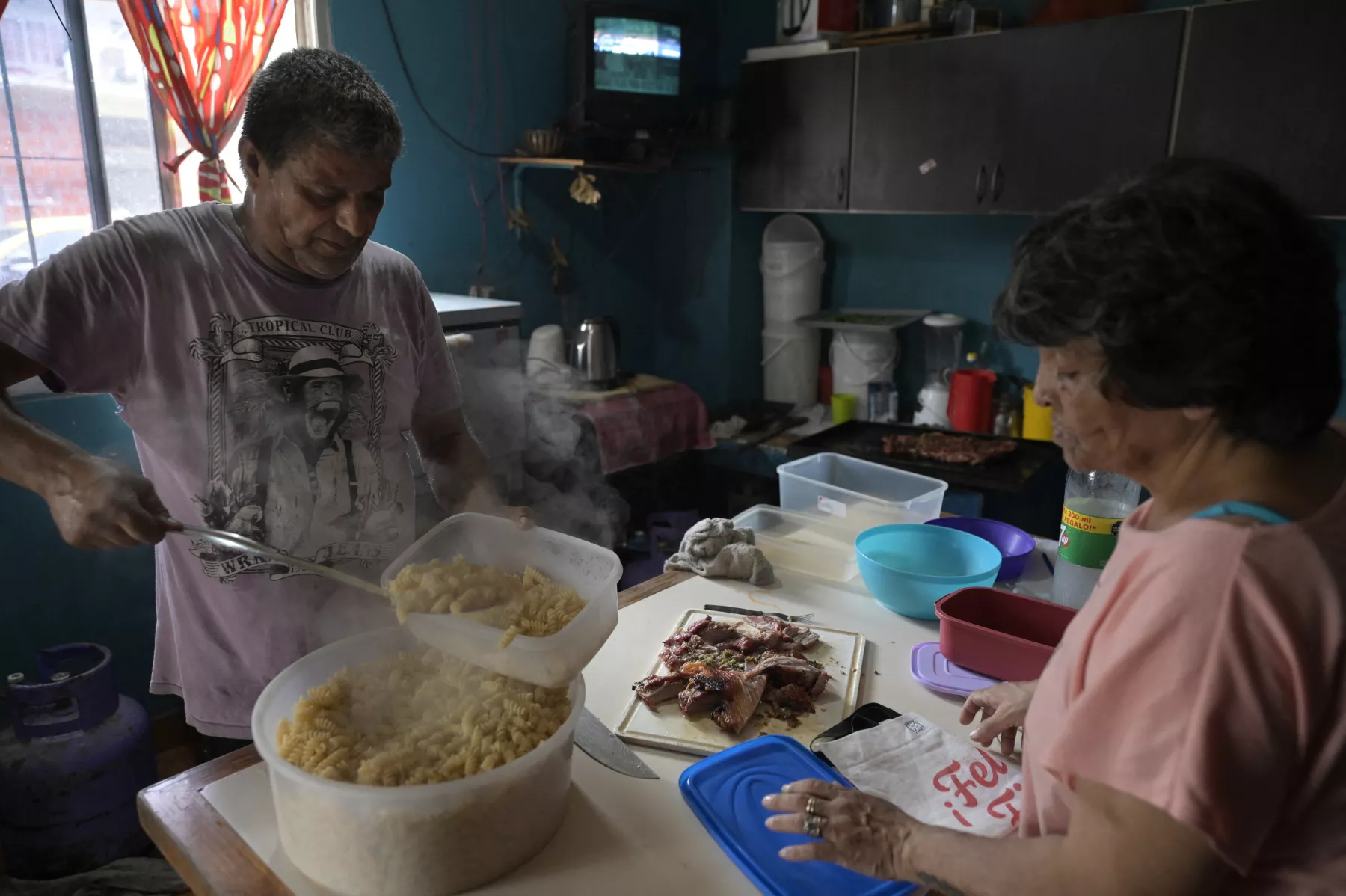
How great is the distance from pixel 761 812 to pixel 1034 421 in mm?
3282

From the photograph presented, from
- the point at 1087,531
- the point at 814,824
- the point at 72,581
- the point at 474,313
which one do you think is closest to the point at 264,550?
the point at 814,824

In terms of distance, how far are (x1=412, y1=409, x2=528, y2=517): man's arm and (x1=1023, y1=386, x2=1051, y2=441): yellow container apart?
289cm

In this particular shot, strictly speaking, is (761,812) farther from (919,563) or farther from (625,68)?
(625,68)

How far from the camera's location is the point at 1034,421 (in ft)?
13.2

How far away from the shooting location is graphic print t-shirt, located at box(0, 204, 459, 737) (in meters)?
1.49

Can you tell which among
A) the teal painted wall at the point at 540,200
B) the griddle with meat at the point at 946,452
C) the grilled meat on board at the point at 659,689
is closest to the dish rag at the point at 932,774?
the grilled meat on board at the point at 659,689

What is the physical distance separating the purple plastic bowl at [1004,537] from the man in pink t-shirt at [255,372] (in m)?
1.17

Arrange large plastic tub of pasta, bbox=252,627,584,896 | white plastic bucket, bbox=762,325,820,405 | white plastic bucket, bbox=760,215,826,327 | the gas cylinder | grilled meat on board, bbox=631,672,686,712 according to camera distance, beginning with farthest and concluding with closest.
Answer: white plastic bucket, bbox=762,325,820,405
white plastic bucket, bbox=760,215,826,327
the gas cylinder
grilled meat on board, bbox=631,672,686,712
large plastic tub of pasta, bbox=252,627,584,896

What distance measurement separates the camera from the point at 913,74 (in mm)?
3920

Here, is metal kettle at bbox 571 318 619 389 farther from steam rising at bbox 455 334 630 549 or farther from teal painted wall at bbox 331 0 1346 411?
teal painted wall at bbox 331 0 1346 411

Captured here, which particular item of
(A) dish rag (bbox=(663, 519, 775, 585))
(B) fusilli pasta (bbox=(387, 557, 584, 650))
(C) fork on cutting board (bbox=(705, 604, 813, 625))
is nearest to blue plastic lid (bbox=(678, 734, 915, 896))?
(B) fusilli pasta (bbox=(387, 557, 584, 650))

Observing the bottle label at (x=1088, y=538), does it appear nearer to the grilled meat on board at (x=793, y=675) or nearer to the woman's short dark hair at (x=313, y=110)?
the grilled meat on board at (x=793, y=675)

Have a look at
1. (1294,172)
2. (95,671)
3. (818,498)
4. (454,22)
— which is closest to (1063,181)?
(1294,172)

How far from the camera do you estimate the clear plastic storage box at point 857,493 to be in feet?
7.54
